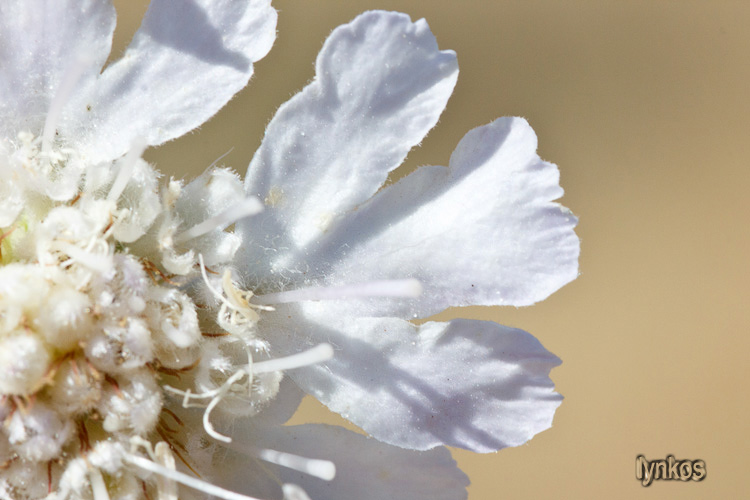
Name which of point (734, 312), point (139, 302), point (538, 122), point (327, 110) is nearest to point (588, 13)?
point (538, 122)

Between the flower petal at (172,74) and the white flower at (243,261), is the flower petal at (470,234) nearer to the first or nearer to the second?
the white flower at (243,261)

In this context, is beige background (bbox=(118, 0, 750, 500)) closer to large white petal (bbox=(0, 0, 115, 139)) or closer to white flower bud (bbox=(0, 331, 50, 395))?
large white petal (bbox=(0, 0, 115, 139))

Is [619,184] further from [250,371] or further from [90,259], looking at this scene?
[90,259]

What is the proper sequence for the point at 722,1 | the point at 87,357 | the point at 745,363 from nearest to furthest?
1. the point at 87,357
2. the point at 745,363
3. the point at 722,1

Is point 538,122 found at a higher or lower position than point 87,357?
higher

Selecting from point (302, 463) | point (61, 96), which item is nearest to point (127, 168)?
point (61, 96)

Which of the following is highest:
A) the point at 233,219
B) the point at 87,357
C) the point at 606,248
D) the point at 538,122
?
the point at 538,122

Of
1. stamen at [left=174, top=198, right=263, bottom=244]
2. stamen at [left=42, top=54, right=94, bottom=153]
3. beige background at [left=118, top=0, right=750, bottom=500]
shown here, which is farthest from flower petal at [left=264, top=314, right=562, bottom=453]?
beige background at [left=118, top=0, right=750, bottom=500]

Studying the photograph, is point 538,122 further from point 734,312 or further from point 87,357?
point 87,357

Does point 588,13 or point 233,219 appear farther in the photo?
point 588,13
